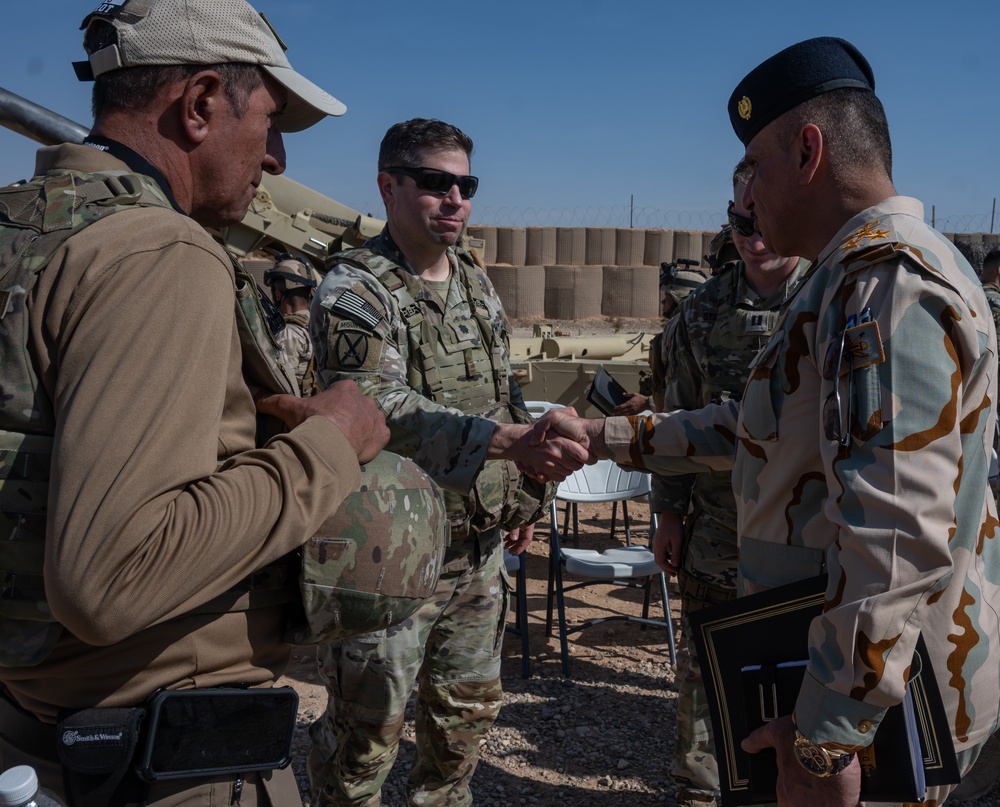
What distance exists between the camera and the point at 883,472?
165cm

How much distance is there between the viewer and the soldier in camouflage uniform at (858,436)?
1646 millimetres

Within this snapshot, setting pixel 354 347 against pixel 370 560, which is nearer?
pixel 370 560

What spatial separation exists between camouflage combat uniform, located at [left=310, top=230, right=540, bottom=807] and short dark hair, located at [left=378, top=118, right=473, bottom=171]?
293 millimetres

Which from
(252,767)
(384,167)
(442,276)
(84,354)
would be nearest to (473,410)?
(442,276)

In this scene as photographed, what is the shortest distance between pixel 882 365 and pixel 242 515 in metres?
1.18

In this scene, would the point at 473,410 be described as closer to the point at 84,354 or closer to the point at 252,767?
the point at 252,767

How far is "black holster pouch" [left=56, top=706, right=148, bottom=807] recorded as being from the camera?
1.48 m

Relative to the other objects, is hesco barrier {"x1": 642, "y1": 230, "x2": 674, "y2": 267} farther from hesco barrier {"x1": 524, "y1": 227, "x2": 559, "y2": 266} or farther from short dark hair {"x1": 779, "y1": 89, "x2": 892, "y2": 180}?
short dark hair {"x1": 779, "y1": 89, "x2": 892, "y2": 180}

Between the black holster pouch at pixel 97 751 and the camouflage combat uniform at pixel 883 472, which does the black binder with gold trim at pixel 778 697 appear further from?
the black holster pouch at pixel 97 751

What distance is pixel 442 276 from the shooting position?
3.50 meters

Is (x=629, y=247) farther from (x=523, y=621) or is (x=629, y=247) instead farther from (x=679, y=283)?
(x=523, y=621)

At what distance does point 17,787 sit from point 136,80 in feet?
3.92

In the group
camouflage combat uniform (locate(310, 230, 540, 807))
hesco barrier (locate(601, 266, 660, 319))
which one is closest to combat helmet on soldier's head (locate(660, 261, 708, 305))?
camouflage combat uniform (locate(310, 230, 540, 807))

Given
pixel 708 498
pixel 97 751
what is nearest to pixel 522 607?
pixel 708 498
